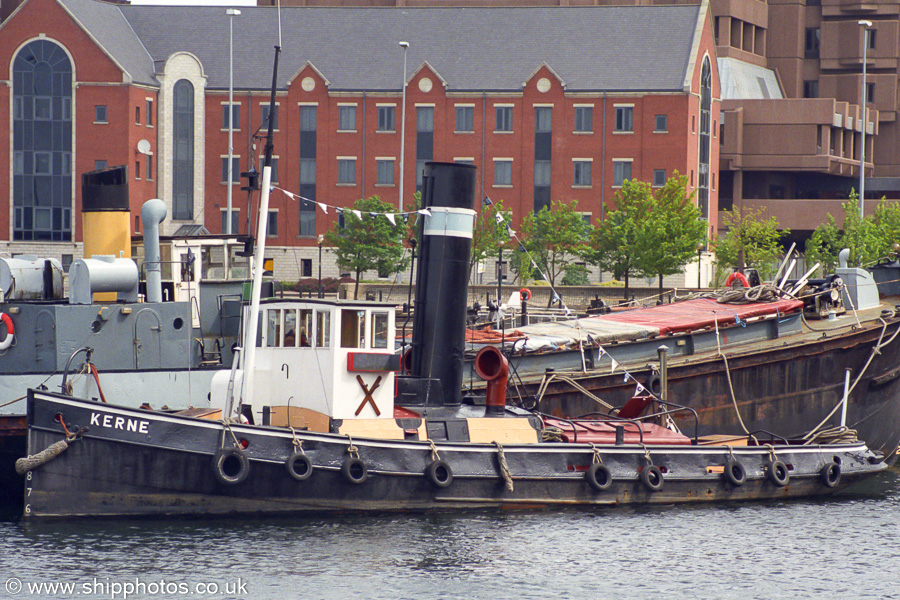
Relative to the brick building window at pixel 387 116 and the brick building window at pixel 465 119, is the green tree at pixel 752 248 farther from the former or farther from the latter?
the brick building window at pixel 387 116

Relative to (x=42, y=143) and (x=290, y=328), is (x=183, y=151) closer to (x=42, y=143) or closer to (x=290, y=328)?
(x=42, y=143)

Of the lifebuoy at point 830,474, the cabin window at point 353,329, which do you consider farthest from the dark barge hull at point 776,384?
the cabin window at point 353,329

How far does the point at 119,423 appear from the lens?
21.6m

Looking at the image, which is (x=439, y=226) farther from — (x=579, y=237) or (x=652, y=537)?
(x=579, y=237)

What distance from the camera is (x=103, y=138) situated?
79.8 metres

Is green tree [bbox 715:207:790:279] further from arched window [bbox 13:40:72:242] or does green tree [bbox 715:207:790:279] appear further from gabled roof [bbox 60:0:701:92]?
arched window [bbox 13:40:72:242]

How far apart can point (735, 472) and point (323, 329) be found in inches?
371

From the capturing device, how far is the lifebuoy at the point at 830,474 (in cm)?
2686

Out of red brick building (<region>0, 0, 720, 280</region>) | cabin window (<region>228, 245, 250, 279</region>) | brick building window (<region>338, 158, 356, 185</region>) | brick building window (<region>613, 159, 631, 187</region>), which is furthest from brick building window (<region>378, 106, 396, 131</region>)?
cabin window (<region>228, 245, 250, 279</region>)

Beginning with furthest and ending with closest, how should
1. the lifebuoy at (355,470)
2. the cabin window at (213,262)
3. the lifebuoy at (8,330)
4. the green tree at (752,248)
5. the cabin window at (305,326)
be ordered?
the green tree at (752,248) → the cabin window at (213,262) → the lifebuoy at (8,330) → the cabin window at (305,326) → the lifebuoy at (355,470)

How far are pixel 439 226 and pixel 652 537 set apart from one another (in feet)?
24.4

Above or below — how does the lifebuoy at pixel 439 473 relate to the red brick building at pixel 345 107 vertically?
below

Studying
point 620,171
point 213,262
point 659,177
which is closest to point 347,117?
point 620,171

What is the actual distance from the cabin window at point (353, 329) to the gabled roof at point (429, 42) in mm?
60287
